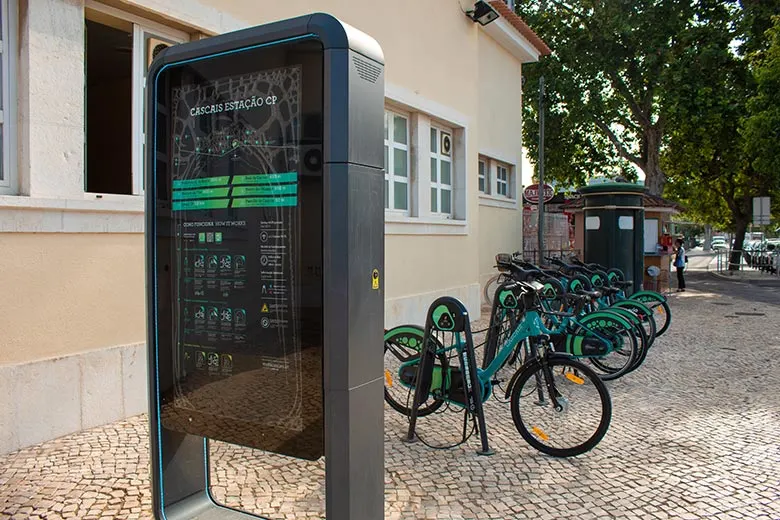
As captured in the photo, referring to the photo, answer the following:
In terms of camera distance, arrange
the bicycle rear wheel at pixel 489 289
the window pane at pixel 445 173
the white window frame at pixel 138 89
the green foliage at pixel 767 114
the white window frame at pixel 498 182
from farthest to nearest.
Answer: the green foliage at pixel 767 114 → the white window frame at pixel 498 182 → the bicycle rear wheel at pixel 489 289 → the window pane at pixel 445 173 → the white window frame at pixel 138 89

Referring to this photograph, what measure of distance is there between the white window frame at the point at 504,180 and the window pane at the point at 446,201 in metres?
3.90

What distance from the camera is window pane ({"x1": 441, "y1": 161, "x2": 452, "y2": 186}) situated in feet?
35.9

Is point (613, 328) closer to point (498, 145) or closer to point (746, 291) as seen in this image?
point (498, 145)

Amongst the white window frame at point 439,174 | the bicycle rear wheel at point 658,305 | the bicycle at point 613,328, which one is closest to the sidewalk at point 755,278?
the bicycle rear wheel at point 658,305

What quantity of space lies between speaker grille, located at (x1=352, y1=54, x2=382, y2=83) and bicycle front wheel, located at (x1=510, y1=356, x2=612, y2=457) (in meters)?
2.65

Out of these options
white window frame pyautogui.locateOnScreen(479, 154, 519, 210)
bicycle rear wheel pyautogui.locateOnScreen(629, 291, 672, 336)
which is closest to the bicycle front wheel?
bicycle rear wheel pyautogui.locateOnScreen(629, 291, 672, 336)

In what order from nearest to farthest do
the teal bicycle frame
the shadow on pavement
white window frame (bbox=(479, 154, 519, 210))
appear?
1. the teal bicycle frame
2. white window frame (bbox=(479, 154, 519, 210))
3. the shadow on pavement

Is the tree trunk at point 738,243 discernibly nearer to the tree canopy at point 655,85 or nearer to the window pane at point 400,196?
the tree canopy at point 655,85

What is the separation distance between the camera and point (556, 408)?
171 inches

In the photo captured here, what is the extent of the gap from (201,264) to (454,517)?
1.91 metres

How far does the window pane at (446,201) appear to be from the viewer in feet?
36.0

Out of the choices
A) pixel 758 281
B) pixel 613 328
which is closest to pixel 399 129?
pixel 613 328

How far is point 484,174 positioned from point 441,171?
3.59 m

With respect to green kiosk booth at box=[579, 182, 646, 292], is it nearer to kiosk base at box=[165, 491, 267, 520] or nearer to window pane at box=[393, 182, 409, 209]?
window pane at box=[393, 182, 409, 209]
